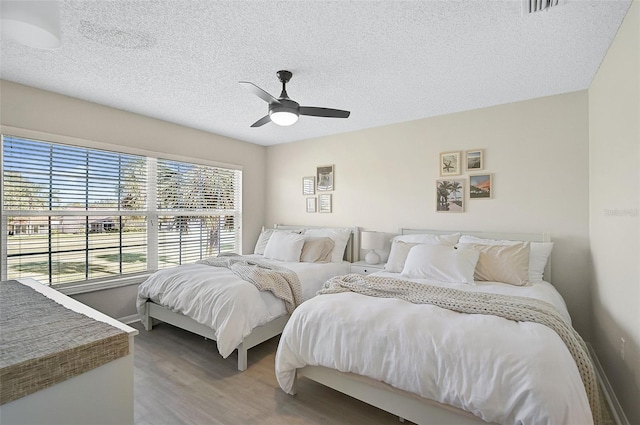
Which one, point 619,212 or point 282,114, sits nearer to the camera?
point 619,212

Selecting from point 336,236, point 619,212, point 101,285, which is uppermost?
point 619,212

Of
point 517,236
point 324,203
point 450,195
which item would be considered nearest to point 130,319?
point 324,203

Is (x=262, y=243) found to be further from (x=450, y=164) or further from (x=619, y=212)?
(x=619, y=212)

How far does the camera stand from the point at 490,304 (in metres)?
1.97

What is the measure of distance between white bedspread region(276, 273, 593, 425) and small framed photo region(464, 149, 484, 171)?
2163mm

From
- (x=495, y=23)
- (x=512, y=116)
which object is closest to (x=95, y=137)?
(x=495, y=23)

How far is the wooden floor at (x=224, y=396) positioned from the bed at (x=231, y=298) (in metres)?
0.21

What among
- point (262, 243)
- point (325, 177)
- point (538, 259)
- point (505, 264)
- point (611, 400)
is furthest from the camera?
point (325, 177)

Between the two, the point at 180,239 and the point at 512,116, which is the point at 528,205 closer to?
the point at 512,116

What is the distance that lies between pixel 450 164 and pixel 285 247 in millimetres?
2266

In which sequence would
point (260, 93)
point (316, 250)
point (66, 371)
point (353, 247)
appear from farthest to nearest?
point (353, 247) < point (316, 250) < point (260, 93) < point (66, 371)

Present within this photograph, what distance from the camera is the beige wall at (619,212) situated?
1.77m

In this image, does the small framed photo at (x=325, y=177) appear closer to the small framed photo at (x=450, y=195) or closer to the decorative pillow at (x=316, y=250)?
the decorative pillow at (x=316, y=250)

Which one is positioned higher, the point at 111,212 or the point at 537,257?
the point at 111,212
